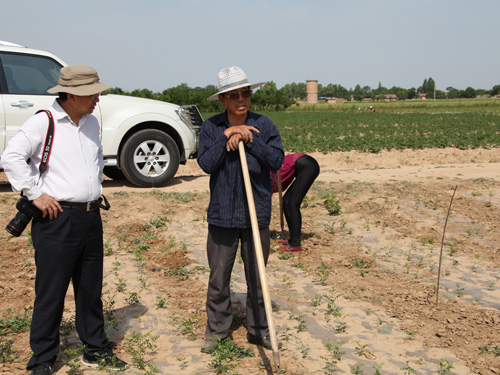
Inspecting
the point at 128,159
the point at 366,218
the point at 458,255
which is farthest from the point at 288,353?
the point at 128,159

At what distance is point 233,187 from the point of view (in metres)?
3.63

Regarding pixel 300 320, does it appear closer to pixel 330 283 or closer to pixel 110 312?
pixel 330 283

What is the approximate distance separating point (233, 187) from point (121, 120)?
5.60 meters

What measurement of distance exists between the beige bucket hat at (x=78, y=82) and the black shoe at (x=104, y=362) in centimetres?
173

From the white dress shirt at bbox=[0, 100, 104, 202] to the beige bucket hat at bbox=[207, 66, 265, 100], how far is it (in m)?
0.91

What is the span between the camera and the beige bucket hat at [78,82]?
3245 mm

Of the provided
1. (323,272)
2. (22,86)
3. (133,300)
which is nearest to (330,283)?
(323,272)

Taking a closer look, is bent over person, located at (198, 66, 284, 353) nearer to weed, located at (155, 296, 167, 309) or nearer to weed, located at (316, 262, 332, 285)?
weed, located at (155, 296, 167, 309)

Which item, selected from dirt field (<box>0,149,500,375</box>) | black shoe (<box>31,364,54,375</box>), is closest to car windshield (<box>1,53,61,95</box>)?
dirt field (<box>0,149,500,375</box>)

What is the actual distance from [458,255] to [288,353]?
3.37 meters

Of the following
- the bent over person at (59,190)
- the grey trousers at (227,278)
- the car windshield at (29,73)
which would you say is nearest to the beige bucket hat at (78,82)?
the bent over person at (59,190)

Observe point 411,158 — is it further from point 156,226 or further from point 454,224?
point 156,226

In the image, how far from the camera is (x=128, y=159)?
29.2 ft

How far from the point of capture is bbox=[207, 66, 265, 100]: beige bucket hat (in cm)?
352
